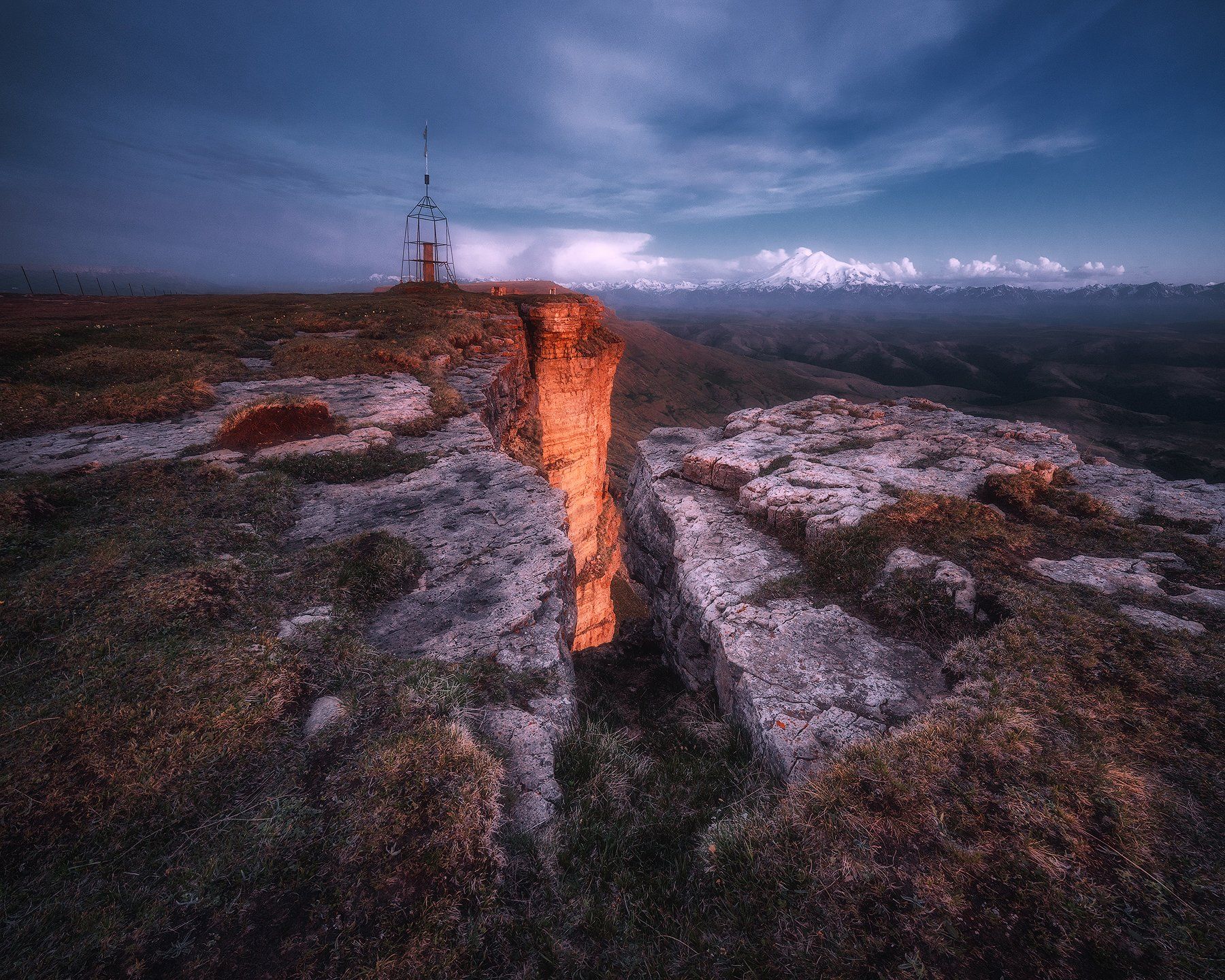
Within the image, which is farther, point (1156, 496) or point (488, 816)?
point (1156, 496)

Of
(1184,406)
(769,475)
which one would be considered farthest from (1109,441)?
(769,475)

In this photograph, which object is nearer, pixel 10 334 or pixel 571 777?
pixel 571 777

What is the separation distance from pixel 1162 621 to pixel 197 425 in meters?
14.8

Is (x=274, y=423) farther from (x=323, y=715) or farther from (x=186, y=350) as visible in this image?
(x=186, y=350)

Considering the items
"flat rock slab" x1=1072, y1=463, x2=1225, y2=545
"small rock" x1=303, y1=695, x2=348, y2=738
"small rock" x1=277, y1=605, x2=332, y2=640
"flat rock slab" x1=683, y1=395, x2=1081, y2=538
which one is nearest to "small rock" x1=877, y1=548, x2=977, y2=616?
"flat rock slab" x1=683, y1=395, x2=1081, y2=538

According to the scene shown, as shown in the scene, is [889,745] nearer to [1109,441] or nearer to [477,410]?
[477,410]

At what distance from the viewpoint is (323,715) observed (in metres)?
3.64

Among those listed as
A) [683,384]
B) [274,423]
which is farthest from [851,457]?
[683,384]

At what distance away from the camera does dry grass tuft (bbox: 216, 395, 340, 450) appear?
8.08 m

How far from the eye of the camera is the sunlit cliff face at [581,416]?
22.5m

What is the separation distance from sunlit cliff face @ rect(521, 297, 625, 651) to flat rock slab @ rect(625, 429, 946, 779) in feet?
37.1

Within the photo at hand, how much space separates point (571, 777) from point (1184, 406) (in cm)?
19895

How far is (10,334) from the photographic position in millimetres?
14758

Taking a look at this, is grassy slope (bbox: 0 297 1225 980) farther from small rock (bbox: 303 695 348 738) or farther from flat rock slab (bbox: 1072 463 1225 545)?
flat rock slab (bbox: 1072 463 1225 545)
